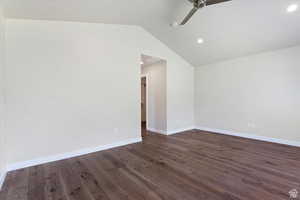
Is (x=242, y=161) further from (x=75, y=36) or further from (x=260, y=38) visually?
(x=75, y=36)

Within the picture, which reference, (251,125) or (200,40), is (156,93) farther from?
(251,125)

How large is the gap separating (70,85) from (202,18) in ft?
10.6

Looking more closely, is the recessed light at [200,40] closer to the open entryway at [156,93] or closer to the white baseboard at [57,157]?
the open entryway at [156,93]

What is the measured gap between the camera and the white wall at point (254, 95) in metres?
3.61

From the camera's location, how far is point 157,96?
5152 millimetres

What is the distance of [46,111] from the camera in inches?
110

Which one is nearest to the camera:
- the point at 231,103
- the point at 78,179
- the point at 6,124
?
the point at 78,179

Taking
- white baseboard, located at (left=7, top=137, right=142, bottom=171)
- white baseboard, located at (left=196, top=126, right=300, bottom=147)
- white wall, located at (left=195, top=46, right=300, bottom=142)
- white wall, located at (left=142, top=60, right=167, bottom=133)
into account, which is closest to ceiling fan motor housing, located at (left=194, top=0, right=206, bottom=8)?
white wall, located at (left=142, top=60, right=167, bottom=133)

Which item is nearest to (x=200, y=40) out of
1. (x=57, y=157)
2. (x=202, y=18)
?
(x=202, y=18)

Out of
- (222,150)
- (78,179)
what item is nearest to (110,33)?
(78,179)

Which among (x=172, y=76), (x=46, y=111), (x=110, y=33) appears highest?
(x=110, y=33)

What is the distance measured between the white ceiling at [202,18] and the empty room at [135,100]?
24 mm

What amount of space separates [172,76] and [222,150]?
8.80ft

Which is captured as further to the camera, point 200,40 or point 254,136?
point 254,136
